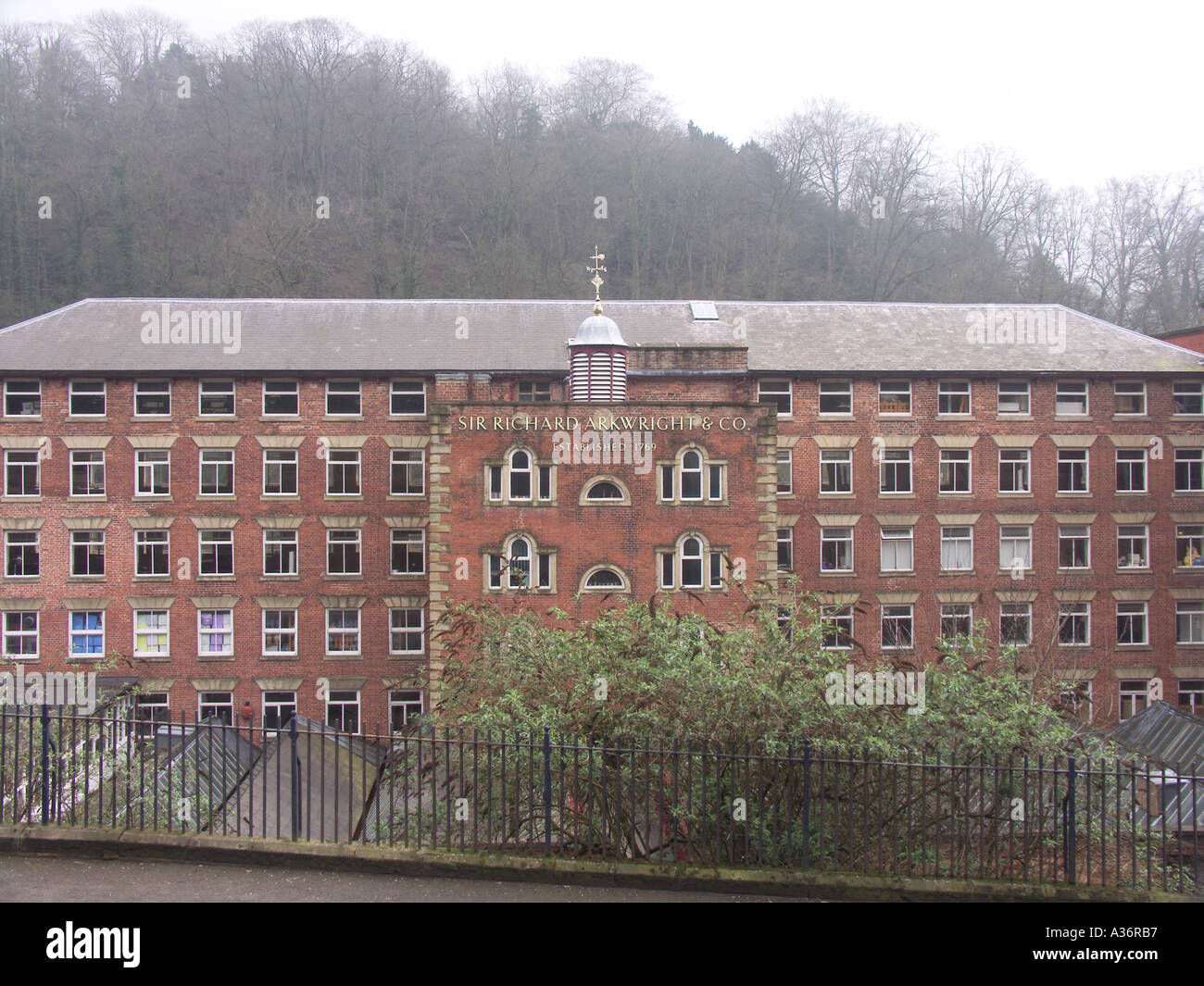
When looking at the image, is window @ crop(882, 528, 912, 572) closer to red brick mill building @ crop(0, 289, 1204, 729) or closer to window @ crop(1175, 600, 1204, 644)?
red brick mill building @ crop(0, 289, 1204, 729)

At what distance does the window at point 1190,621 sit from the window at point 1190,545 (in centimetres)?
116

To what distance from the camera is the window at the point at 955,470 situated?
28.5 meters

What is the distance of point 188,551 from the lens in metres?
27.1

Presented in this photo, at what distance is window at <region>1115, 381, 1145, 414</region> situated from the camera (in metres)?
28.6

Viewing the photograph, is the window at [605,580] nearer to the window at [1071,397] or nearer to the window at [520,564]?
the window at [520,564]

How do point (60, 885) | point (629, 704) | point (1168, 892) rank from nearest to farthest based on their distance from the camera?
point (60, 885), point (1168, 892), point (629, 704)

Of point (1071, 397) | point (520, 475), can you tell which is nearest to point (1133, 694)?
point (1071, 397)

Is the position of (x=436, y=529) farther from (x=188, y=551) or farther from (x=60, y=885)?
(x=60, y=885)

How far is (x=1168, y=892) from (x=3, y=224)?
50696mm

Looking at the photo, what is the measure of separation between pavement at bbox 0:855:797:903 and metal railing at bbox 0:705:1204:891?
0.45m

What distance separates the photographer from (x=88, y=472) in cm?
2716

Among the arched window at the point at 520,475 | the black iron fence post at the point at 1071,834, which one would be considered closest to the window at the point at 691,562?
the arched window at the point at 520,475

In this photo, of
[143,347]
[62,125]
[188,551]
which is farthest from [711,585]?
[62,125]

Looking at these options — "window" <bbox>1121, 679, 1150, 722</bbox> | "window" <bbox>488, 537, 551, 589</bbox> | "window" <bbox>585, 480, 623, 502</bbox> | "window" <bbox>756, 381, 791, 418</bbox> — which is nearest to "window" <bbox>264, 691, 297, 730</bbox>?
"window" <bbox>488, 537, 551, 589</bbox>
